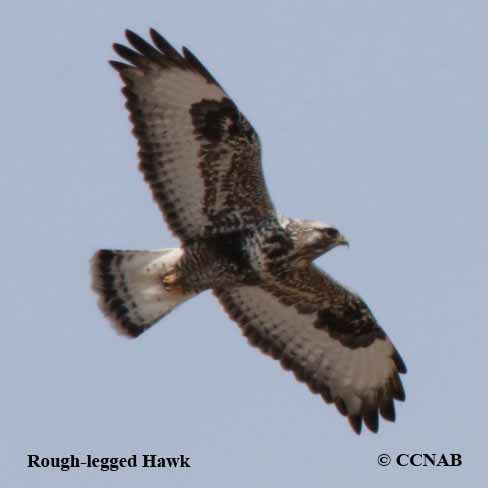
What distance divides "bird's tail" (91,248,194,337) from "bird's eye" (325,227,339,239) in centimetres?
125

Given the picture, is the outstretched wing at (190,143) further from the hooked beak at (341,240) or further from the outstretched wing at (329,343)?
the outstretched wing at (329,343)

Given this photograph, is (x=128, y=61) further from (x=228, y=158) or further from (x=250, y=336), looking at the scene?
(x=250, y=336)

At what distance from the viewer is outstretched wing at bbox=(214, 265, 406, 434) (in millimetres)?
12453

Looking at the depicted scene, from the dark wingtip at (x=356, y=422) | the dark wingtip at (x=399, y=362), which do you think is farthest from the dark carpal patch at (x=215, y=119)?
the dark wingtip at (x=356, y=422)

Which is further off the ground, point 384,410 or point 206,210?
point 206,210

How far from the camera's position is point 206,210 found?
11.7 metres

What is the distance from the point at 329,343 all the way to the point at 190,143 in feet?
7.69

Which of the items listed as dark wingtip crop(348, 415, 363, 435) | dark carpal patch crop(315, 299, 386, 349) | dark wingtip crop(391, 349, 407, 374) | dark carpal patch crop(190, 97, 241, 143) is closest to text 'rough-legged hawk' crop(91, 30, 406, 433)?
dark carpal patch crop(190, 97, 241, 143)

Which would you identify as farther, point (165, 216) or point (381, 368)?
point (381, 368)

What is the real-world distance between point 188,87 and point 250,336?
236cm

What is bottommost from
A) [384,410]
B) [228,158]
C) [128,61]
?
[384,410]

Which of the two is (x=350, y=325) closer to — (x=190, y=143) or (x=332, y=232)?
(x=332, y=232)

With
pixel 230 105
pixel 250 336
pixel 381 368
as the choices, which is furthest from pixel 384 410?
pixel 230 105

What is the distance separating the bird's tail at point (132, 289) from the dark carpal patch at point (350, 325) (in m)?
1.43
